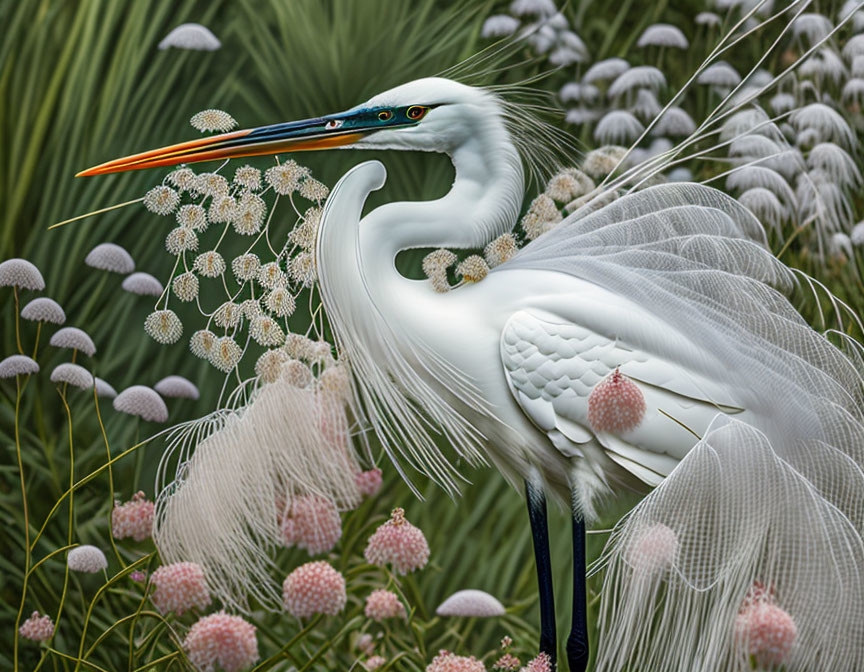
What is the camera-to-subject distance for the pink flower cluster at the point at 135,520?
5.16 feet

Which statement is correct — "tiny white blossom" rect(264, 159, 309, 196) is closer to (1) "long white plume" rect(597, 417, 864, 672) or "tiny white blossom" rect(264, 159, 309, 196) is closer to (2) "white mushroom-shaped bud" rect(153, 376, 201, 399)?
(2) "white mushroom-shaped bud" rect(153, 376, 201, 399)

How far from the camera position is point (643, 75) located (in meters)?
1.66

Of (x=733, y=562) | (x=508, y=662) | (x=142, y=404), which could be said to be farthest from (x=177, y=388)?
(x=733, y=562)

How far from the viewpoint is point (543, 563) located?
1534 millimetres

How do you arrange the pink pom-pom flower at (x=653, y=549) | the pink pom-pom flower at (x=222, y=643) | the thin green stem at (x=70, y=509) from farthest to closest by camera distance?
the thin green stem at (x=70, y=509)
the pink pom-pom flower at (x=222, y=643)
the pink pom-pom flower at (x=653, y=549)

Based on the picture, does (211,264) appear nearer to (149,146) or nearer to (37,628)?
(149,146)

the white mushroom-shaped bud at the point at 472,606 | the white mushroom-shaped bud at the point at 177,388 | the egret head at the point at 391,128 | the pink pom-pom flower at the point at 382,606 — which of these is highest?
the egret head at the point at 391,128

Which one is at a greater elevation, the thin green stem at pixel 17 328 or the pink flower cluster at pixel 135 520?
the thin green stem at pixel 17 328

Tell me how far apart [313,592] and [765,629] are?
61 cm

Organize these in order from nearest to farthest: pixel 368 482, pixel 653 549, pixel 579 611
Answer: pixel 653 549, pixel 579 611, pixel 368 482

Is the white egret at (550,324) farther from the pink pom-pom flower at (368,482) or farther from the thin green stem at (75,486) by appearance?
the thin green stem at (75,486)

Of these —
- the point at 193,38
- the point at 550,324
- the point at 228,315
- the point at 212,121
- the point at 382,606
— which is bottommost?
the point at 382,606

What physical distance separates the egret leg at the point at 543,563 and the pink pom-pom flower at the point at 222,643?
42 cm

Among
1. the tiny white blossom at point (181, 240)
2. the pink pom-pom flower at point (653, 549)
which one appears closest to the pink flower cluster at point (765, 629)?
the pink pom-pom flower at point (653, 549)
